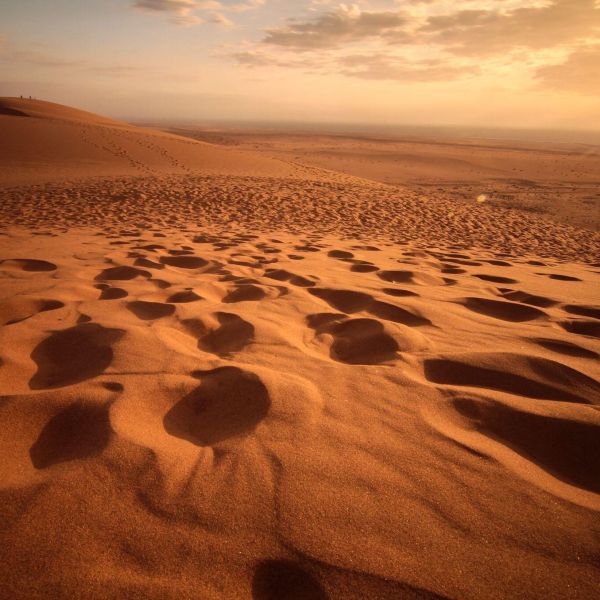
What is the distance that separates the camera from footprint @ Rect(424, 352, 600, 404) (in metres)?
1.70

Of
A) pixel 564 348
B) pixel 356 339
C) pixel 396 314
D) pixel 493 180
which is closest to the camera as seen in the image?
pixel 564 348

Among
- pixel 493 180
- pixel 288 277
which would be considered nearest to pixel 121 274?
pixel 288 277

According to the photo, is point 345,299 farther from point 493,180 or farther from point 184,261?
point 493,180

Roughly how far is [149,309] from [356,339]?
133 cm

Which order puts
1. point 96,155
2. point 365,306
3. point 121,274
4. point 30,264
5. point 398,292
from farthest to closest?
point 96,155 < point 30,264 < point 121,274 < point 398,292 < point 365,306

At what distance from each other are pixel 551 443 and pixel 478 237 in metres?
6.11

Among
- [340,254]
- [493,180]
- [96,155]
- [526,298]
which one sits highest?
[96,155]

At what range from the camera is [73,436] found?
1375mm

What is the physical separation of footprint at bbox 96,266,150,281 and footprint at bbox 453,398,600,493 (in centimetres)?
273

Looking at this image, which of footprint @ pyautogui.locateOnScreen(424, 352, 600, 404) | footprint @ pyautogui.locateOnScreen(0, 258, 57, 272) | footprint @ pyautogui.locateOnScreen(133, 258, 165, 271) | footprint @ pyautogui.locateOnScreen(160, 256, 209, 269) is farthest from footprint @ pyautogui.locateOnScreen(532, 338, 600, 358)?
footprint @ pyautogui.locateOnScreen(0, 258, 57, 272)

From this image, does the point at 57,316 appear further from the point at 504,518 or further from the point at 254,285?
the point at 504,518

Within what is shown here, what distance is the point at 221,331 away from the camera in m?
2.26

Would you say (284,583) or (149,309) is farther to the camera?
(149,309)

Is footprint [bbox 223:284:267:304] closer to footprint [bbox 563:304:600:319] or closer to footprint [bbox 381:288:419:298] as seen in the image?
footprint [bbox 381:288:419:298]
